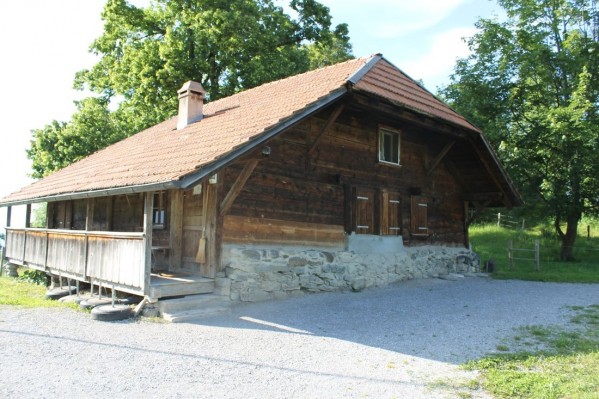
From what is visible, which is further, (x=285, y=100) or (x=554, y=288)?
(x=554, y=288)

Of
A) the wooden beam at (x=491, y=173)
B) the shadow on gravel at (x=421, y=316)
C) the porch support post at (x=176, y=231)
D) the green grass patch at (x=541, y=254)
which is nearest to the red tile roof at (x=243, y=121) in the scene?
the porch support post at (x=176, y=231)

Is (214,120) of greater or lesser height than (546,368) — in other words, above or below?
above

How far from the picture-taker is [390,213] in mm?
13406

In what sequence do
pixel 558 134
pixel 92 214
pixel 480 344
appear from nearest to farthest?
1. pixel 480 344
2. pixel 92 214
3. pixel 558 134

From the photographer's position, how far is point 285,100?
1106cm

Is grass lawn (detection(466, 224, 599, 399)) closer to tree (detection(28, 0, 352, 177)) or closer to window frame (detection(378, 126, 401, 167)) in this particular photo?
window frame (detection(378, 126, 401, 167))

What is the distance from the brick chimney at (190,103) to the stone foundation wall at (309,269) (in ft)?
16.3

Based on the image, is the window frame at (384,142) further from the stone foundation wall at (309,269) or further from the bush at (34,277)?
the bush at (34,277)

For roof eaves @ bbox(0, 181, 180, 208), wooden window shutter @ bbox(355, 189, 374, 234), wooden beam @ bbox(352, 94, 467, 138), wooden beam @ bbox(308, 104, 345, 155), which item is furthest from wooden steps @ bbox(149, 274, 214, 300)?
wooden beam @ bbox(352, 94, 467, 138)

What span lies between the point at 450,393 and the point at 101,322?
5.83 m

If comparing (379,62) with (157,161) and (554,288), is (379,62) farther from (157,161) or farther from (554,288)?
(554,288)

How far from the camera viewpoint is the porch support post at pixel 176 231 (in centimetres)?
1065

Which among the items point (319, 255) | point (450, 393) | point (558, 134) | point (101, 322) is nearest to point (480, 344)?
point (450, 393)

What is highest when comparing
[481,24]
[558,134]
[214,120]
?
[481,24]
